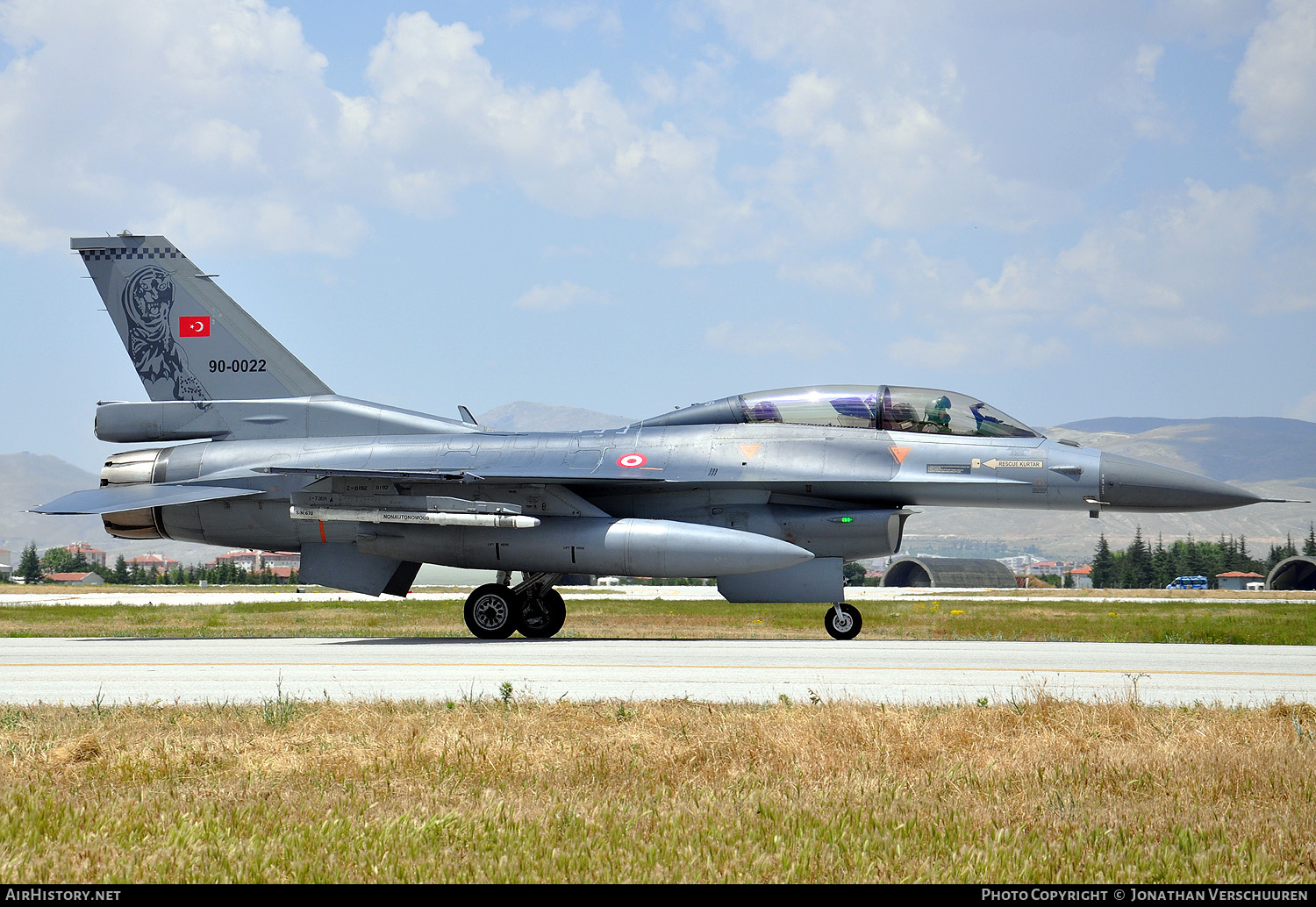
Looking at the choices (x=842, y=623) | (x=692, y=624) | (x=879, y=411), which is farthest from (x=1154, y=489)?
(x=692, y=624)

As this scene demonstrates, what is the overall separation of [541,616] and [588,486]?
7.02 feet

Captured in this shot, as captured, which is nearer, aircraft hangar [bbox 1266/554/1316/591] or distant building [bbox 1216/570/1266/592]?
aircraft hangar [bbox 1266/554/1316/591]

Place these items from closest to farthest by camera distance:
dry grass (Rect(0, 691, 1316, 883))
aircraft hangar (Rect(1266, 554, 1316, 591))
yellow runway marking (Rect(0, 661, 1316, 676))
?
dry grass (Rect(0, 691, 1316, 883)), yellow runway marking (Rect(0, 661, 1316, 676)), aircraft hangar (Rect(1266, 554, 1316, 591))

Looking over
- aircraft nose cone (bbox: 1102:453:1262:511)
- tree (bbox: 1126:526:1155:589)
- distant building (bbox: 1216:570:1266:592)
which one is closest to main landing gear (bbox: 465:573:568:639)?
A: aircraft nose cone (bbox: 1102:453:1262:511)

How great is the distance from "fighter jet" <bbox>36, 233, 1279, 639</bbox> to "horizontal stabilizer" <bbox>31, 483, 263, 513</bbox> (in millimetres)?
40

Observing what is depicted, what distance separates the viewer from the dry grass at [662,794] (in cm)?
416

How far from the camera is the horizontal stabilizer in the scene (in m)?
15.6

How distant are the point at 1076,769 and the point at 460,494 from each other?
11334mm

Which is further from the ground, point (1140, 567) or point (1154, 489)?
point (1154, 489)

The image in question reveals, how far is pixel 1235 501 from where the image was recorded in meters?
15.2

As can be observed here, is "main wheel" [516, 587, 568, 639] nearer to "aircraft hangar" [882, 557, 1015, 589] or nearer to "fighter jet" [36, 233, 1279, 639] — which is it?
"fighter jet" [36, 233, 1279, 639]

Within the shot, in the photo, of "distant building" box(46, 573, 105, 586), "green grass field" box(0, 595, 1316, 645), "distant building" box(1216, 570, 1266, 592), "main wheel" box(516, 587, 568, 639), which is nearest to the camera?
"main wheel" box(516, 587, 568, 639)

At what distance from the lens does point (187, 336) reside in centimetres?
1745

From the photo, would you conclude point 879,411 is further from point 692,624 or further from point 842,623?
point 692,624
